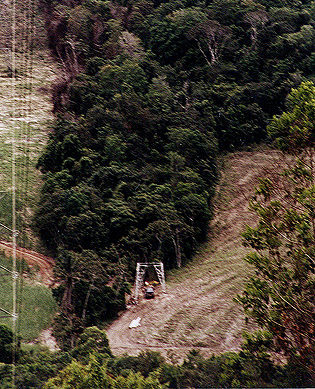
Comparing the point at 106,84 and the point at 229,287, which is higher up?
the point at 106,84

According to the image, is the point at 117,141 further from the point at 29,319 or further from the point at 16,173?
the point at 29,319

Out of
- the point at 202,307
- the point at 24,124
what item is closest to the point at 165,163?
the point at 202,307

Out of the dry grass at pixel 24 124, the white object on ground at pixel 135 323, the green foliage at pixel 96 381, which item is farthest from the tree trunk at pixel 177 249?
the green foliage at pixel 96 381

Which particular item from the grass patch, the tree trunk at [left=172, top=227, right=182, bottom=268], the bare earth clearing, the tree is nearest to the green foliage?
the tree

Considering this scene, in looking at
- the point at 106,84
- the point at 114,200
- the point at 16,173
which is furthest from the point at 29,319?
the point at 106,84

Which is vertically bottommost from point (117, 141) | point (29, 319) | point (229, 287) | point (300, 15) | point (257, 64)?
point (29, 319)

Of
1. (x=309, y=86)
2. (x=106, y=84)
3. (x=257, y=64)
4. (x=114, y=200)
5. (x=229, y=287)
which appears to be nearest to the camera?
(x=309, y=86)

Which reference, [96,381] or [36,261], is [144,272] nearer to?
[36,261]

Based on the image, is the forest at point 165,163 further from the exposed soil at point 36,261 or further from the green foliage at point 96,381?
the exposed soil at point 36,261

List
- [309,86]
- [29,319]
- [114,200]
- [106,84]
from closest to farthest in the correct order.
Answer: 1. [309,86]
2. [29,319]
3. [114,200]
4. [106,84]
